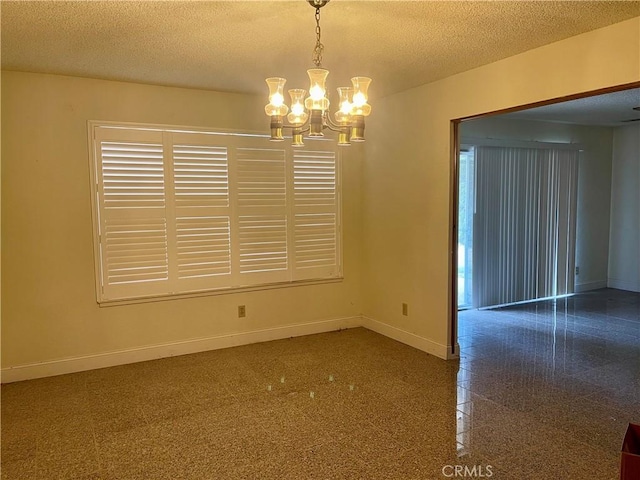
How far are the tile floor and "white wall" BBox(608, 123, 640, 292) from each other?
2802mm

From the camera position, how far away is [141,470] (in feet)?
8.26

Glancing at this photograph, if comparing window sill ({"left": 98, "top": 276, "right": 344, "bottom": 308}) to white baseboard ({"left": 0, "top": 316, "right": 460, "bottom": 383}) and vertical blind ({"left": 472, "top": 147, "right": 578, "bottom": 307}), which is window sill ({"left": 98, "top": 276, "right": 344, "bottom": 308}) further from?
vertical blind ({"left": 472, "top": 147, "right": 578, "bottom": 307})

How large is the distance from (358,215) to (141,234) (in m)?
2.24

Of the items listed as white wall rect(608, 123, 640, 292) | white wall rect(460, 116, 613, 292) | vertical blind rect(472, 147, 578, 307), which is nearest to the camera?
vertical blind rect(472, 147, 578, 307)

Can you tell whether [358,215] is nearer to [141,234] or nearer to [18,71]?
[141,234]

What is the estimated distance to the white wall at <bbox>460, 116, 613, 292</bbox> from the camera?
6.73m

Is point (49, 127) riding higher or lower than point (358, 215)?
higher

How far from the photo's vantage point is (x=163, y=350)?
4.31 metres

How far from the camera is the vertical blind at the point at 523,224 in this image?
5914 mm

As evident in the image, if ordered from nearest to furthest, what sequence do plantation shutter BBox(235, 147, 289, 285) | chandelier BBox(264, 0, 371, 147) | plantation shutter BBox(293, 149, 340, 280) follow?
chandelier BBox(264, 0, 371, 147) < plantation shutter BBox(235, 147, 289, 285) < plantation shutter BBox(293, 149, 340, 280)

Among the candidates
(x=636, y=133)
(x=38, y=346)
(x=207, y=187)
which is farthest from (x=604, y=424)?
(x=636, y=133)

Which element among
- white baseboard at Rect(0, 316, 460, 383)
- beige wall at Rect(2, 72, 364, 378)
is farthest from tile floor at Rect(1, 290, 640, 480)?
beige wall at Rect(2, 72, 364, 378)

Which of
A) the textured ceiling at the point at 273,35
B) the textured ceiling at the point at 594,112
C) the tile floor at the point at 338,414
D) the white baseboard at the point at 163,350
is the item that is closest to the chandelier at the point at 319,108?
the textured ceiling at the point at 273,35

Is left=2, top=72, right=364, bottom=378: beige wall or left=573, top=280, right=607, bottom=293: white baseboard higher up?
left=2, top=72, right=364, bottom=378: beige wall
